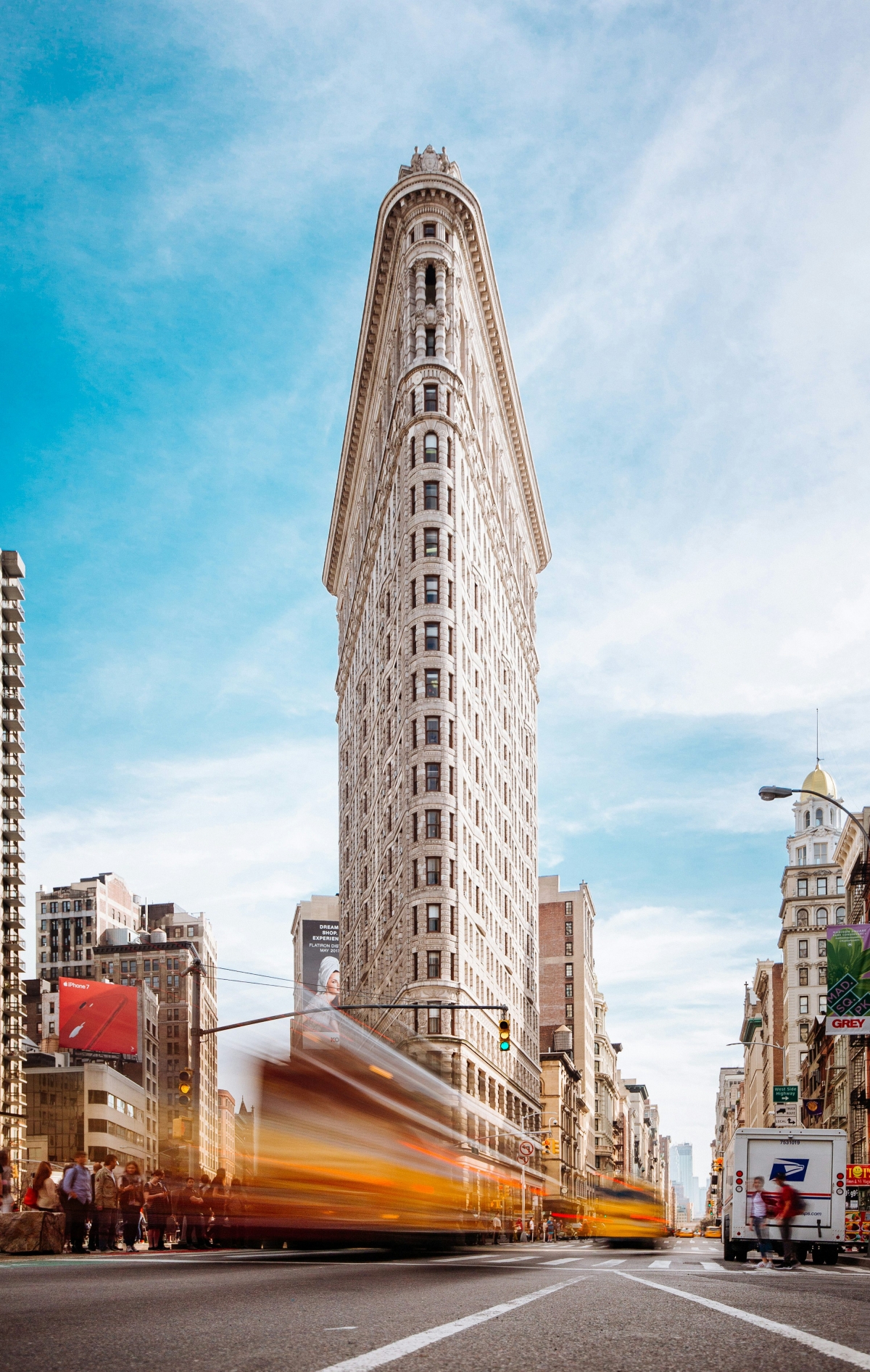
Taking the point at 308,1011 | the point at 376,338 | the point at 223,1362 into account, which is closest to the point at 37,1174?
the point at 308,1011

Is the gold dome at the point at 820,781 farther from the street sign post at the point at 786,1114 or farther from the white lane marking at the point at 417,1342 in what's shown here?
the white lane marking at the point at 417,1342

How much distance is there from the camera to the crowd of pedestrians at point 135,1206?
2086 cm

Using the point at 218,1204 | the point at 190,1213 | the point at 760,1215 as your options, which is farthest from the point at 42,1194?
the point at 760,1215

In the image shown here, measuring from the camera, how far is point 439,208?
78.9 m

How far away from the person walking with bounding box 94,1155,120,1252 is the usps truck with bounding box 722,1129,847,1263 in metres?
12.1

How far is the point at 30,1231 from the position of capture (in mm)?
18688

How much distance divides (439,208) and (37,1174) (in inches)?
2741

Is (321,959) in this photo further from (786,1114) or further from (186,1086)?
(186,1086)

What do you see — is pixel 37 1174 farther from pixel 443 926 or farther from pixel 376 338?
pixel 376 338

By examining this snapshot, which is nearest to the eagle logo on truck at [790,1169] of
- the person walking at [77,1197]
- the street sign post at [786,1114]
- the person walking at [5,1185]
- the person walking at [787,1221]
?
the person walking at [787,1221]

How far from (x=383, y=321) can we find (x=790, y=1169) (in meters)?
→ 70.1

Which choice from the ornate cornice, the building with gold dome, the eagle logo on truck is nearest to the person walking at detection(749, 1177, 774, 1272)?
the eagle logo on truck

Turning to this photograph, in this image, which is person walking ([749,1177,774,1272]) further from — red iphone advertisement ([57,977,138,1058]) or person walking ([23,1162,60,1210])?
red iphone advertisement ([57,977,138,1058])

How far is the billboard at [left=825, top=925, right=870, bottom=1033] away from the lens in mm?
35500
